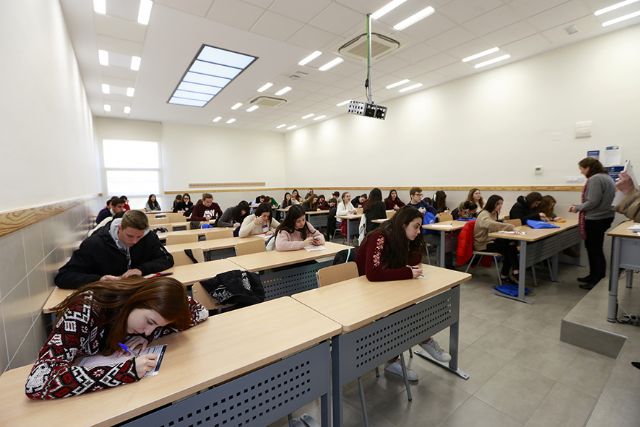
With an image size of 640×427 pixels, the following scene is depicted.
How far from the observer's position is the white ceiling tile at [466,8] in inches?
149

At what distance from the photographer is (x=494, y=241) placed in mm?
4184

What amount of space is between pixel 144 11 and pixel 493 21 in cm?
479

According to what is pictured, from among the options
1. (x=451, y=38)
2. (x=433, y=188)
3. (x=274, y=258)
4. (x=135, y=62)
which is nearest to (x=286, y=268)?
(x=274, y=258)

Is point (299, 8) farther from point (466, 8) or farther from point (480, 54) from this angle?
point (480, 54)

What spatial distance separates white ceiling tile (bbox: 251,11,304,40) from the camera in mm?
4031

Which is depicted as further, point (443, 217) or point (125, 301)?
point (443, 217)

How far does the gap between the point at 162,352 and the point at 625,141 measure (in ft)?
21.8

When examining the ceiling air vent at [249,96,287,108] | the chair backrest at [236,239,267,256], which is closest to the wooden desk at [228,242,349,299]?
the chair backrest at [236,239,267,256]

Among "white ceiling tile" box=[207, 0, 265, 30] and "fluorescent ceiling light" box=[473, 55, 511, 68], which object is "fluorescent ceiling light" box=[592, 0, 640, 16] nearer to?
"fluorescent ceiling light" box=[473, 55, 511, 68]

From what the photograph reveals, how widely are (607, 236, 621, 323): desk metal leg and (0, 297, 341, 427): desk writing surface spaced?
2906 millimetres

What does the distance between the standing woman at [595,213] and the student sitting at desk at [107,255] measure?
4.91 m

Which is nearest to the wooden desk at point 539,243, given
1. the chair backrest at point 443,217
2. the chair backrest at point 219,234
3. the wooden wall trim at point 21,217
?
the chair backrest at point 443,217

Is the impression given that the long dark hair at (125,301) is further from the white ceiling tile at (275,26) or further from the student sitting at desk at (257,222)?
the white ceiling tile at (275,26)

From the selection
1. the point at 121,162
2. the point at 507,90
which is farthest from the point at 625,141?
the point at 121,162
